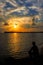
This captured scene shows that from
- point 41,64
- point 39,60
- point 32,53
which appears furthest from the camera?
point 32,53

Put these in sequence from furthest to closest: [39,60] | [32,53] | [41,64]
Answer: [32,53]
[39,60]
[41,64]

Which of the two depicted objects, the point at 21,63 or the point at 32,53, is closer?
the point at 21,63

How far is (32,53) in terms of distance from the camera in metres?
13.1

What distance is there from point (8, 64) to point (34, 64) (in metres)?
1.61

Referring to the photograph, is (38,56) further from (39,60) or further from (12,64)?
(12,64)

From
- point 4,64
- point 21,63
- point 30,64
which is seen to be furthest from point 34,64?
point 4,64

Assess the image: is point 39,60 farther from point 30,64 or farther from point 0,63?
point 0,63

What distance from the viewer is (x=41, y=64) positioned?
1150cm

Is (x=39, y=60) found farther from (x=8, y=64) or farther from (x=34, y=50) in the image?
(x=8, y=64)

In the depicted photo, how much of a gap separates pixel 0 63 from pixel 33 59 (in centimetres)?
192

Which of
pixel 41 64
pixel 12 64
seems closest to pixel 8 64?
pixel 12 64

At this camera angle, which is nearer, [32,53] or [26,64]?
[26,64]

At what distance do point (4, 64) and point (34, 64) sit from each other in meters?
1.72

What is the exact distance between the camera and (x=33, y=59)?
12531 millimetres
